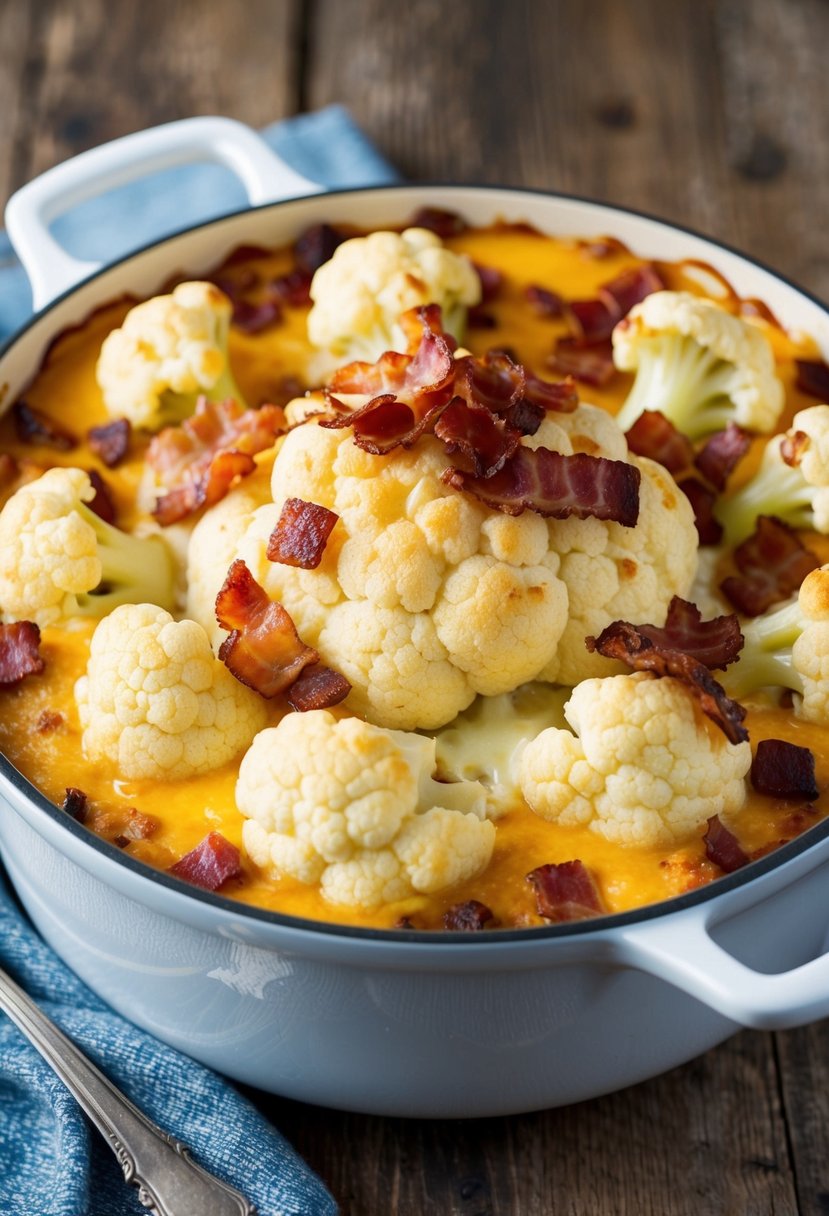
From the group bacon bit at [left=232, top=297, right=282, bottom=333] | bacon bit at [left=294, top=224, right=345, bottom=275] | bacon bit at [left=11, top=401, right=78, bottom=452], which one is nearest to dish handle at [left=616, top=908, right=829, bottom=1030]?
bacon bit at [left=11, top=401, right=78, bottom=452]

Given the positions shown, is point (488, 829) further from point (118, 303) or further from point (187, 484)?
point (118, 303)

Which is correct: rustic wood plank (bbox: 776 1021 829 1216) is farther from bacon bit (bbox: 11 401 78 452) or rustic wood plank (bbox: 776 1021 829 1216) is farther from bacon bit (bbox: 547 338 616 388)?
bacon bit (bbox: 11 401 78 452)

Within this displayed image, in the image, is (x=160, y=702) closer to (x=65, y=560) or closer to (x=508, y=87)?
(x=65, y=560)

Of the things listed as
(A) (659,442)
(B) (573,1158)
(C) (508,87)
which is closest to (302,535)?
(A) (659,442)

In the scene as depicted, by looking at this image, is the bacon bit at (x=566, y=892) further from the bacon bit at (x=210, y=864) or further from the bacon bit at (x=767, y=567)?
the bacon bit at (x=767, y=567)

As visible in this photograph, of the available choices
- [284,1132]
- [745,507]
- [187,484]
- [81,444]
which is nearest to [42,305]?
[81,444]

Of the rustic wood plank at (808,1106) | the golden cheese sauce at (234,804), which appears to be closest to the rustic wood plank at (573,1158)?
the rustic wood plank at (808,1106)

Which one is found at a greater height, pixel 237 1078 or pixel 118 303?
pixel 118 303
